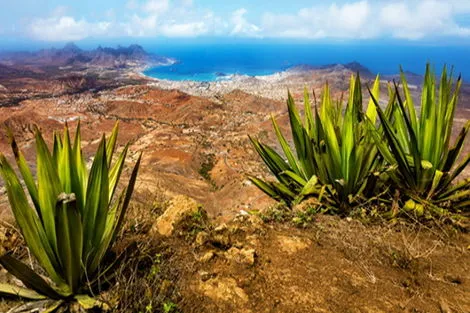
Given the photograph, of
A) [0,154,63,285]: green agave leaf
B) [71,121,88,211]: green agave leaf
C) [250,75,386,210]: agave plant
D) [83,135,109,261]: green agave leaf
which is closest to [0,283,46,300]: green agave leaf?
[0,154,63,285]: green agave leaf

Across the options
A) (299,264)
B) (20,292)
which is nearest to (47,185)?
(20,292)

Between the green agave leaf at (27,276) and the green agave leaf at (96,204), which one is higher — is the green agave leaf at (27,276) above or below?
below

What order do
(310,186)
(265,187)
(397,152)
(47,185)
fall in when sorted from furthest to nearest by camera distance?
(265,187), (310,186), (397,152), (47,185)

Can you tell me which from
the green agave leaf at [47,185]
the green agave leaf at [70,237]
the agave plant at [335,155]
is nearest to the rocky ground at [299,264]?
the green agave leaf at [70,237]

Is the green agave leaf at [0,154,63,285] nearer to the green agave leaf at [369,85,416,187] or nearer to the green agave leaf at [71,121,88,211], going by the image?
the green agave leaf at [71,121,88,211]

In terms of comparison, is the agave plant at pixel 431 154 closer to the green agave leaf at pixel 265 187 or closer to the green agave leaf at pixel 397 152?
the green agave leaf at pixel 397 152

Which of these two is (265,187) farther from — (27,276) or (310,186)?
(27,276)
